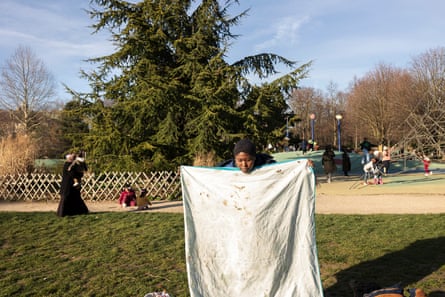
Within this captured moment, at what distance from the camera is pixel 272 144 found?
15.9 metres

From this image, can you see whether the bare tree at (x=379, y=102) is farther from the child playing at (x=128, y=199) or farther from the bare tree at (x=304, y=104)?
the child playing at (x=128, y=199)

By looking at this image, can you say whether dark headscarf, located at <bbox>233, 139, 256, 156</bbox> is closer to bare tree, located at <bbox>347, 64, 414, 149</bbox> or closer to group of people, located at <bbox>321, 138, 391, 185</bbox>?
group of people, located at <bbox>321, 138, 391, 185</bbox>

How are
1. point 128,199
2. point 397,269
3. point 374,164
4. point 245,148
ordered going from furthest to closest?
point 374,164 → point 128,199 → point 397,269 → point 245,148

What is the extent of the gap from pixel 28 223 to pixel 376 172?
14661mm

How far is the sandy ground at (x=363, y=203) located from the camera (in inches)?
402

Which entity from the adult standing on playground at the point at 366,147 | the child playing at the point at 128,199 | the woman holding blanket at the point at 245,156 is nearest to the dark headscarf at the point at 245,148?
the woman holding blanket at the point at 245,156

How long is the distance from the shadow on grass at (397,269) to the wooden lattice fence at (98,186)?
9.37 metres

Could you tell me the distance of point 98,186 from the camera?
538 inches

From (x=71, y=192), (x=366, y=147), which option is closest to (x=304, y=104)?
(x=366, y=147)

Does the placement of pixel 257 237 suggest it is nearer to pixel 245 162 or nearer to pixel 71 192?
pixel 245 162

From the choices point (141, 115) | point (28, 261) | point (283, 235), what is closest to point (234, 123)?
point (141, 115)

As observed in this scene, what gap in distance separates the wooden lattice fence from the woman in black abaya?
356cm

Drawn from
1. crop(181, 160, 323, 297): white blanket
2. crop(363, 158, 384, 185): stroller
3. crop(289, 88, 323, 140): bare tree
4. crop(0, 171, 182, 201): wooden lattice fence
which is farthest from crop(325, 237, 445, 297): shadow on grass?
crop(289, 88, 323, 140): bare tree

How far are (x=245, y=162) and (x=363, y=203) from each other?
30.0 feet
